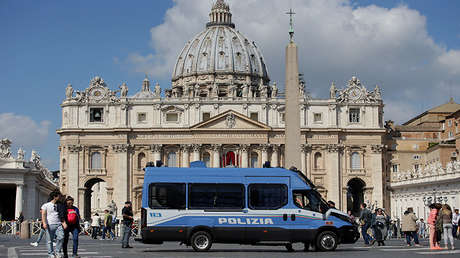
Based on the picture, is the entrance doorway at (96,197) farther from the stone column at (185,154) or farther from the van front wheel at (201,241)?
the van front wheel at (201,241)

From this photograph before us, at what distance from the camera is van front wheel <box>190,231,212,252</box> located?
26.1 m

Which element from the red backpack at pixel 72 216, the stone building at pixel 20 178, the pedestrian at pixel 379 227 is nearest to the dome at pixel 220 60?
the stone building at pixel 20 178

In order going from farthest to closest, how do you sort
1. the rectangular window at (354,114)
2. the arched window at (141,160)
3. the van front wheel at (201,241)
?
the rectangular window at (354,114) → the arched window at (141,160) → the van front wheel at (201,241)

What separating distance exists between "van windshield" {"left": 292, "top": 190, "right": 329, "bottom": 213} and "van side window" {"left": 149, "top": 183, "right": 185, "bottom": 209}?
3759 millimetres

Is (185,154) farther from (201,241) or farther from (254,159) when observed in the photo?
(201,241)

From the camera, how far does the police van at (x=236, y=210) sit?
2627cm

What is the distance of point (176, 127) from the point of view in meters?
86.0

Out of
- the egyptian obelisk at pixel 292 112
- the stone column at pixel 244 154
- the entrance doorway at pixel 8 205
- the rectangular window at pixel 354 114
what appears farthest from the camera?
the rectangular window at pixel 354 114

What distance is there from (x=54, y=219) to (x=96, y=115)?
67891mm

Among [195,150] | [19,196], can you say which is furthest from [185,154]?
[19,196]

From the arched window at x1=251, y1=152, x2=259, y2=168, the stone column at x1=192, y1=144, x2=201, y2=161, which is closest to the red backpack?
the stone column at x1=192, y1=144, x2=201, y2=161

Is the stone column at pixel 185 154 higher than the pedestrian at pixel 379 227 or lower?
higher

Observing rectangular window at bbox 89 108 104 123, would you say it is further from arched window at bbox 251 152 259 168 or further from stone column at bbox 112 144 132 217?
arched window at bbox 251 152 259 168

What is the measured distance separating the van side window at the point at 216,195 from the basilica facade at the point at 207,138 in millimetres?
58335
